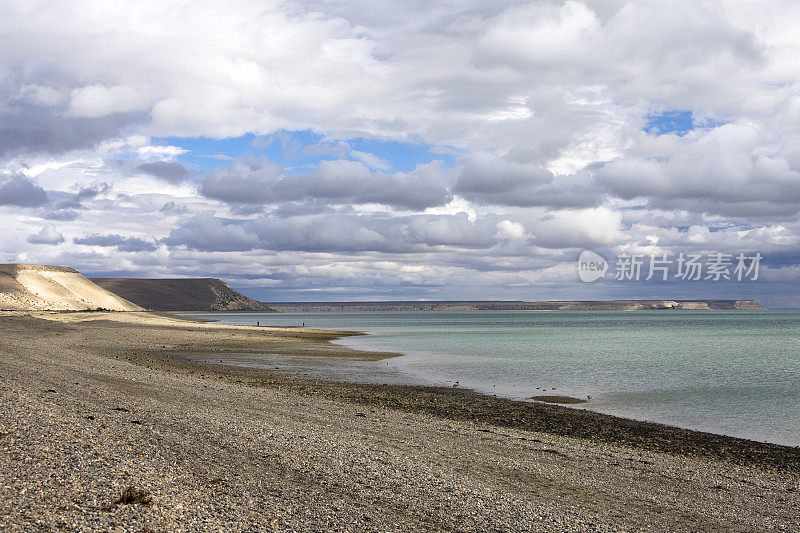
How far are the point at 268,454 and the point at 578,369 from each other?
3604cm

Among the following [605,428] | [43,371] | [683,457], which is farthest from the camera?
[43,371]

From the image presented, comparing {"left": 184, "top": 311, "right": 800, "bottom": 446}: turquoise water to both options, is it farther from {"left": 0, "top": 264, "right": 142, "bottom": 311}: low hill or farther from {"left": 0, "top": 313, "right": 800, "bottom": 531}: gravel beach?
{"left": 0, "top": 264, "right": 142, "bottom": 311}: low hill

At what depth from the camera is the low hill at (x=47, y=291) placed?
145750 mm

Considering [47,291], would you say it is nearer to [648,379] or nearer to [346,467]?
[648,379]

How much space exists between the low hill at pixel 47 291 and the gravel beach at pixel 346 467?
140m

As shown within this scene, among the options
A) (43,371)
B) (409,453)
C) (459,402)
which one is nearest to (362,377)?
(459,402)

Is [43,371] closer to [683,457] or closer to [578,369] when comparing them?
[683,457]

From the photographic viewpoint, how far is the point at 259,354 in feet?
173

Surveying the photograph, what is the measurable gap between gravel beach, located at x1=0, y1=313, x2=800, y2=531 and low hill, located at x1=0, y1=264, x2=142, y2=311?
140438 millimetres

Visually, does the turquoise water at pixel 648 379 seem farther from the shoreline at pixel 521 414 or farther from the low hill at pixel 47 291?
the low hill at pixel 47 291

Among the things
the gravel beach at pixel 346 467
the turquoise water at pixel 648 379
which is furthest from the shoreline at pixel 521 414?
the turquoise water at pixel 648 379

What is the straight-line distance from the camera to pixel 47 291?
166 metres

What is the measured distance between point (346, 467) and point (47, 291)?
18057 centimetres

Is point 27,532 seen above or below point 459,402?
above
